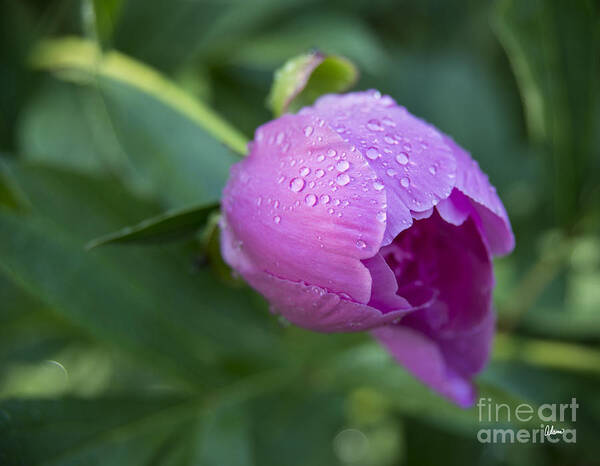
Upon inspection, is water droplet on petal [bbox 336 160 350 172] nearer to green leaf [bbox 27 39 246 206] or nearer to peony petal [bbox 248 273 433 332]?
peony petal [bbox 248 273 433 332]

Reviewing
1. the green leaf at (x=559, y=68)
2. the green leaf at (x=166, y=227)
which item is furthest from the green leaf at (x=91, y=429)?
the green leaf at (x=559, y=68)

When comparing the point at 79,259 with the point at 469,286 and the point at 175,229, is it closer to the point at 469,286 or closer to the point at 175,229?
the point at 175,229

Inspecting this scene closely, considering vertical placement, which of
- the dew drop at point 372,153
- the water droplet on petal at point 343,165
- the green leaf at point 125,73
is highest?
the green leaf at point 125,73

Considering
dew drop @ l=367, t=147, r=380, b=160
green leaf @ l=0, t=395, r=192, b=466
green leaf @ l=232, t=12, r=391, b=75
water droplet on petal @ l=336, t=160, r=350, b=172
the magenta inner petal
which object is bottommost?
green leaf @ l=0, t=395, r=192, b=466

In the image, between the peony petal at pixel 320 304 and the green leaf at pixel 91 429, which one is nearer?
the peony petal at pixel 320 304

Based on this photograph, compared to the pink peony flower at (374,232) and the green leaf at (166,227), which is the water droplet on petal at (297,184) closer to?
the pink peony flower at (374,232)

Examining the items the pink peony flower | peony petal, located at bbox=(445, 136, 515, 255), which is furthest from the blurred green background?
peony petal, located at bbox=(445, 136, 515, 255)

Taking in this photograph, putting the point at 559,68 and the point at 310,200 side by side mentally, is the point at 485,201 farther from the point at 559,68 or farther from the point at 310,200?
the point at 559,68
